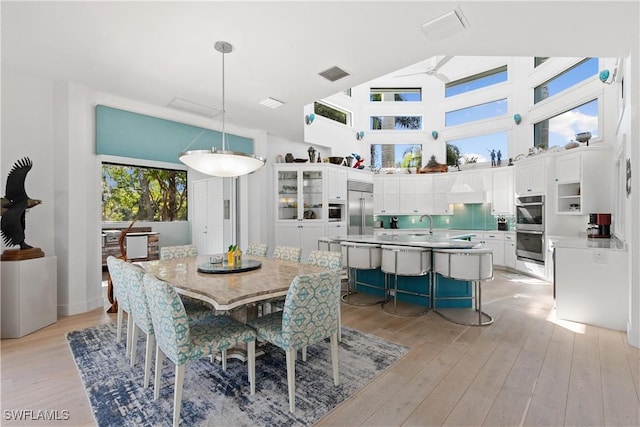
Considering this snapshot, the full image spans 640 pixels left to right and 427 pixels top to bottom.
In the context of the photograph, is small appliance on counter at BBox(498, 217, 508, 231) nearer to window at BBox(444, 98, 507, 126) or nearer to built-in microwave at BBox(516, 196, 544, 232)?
built-in microwave at BBox(516, 196, 544, 232)

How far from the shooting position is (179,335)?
5.92 ft

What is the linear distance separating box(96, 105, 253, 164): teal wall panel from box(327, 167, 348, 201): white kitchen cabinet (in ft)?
7.85

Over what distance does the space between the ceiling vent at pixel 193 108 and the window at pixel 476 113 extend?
5837mm

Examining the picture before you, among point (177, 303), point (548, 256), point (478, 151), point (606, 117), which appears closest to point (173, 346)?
point (177, 303)

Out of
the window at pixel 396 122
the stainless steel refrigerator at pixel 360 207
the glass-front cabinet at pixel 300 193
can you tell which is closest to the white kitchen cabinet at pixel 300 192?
the glass-front cabinet at pixel 300 193

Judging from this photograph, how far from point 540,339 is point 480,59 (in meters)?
6.63

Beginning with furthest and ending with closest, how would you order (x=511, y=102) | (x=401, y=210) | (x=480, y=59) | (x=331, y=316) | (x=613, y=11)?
(x=401, y=210)
(x=480, y=59)
(x=511, y=102)
(x=613, y=11)
(x=331, y=316)

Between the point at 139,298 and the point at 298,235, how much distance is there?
12.9 feet

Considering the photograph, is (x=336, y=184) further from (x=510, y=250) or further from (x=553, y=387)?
(x=553, y=387)

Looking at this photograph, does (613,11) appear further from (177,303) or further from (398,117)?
(398,117)

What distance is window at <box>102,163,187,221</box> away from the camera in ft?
23.4

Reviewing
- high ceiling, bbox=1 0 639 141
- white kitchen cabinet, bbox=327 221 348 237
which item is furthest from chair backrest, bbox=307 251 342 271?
white kitchen cabinet, bbox=327 221 348 237

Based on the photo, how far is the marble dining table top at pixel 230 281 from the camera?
1.99 meters

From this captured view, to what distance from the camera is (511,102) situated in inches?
262
